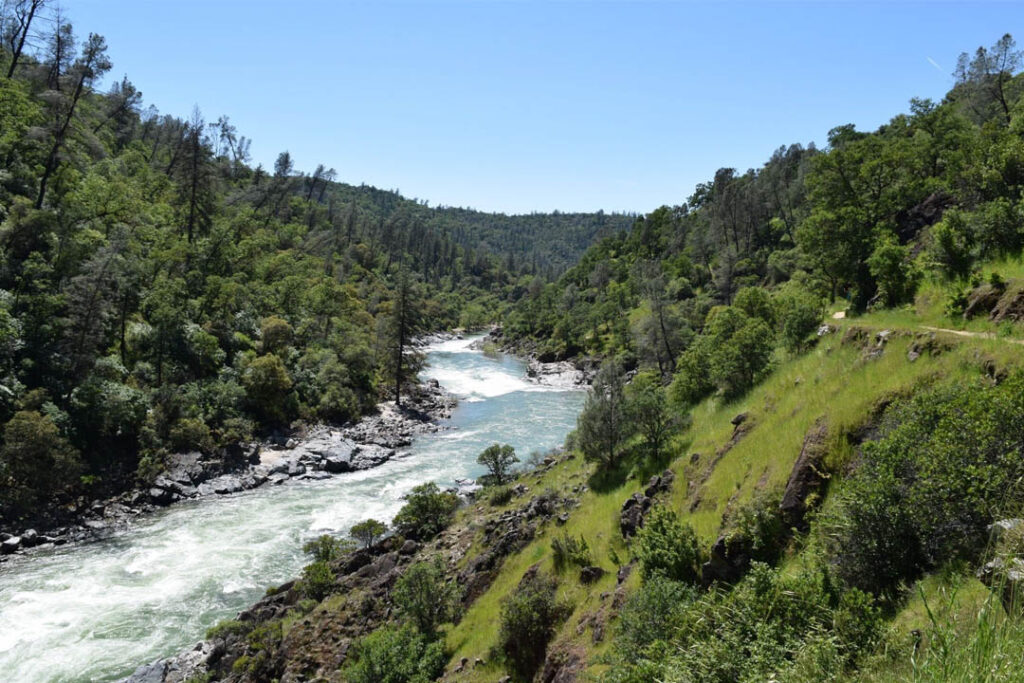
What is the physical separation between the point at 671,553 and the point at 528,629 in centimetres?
477

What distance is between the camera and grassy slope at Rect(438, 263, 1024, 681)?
1095cm

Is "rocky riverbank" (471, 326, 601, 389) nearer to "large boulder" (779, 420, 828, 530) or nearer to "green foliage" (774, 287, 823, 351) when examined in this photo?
"green foliage" (774, 287, 823, 351)

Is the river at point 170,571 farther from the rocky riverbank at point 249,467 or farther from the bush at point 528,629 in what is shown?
the bush at point 528,629

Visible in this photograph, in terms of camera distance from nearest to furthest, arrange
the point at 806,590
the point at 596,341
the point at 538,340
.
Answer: the point at 806,590, the point at 596,341, the point at 538,340

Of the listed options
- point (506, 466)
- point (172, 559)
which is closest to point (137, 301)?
point (172, 559)

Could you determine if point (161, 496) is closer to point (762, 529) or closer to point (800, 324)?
point (762, 529)

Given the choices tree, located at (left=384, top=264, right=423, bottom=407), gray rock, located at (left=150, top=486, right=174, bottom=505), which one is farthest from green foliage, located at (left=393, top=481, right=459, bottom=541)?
tree, located at (left=384, top=264, right=423, bottom=407)

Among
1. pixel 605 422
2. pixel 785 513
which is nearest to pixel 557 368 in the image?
pixel 605 422

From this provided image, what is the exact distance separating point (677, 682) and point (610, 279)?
117 m

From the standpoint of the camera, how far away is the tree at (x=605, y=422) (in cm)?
2372

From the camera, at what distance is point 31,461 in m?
27.7

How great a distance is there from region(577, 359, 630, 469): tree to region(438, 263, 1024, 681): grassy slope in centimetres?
252

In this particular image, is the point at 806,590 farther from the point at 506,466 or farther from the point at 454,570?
the point at 506,466

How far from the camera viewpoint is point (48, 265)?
37.6m
